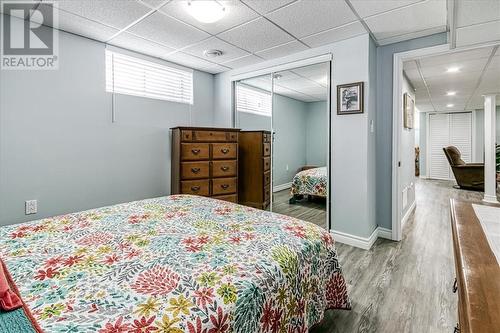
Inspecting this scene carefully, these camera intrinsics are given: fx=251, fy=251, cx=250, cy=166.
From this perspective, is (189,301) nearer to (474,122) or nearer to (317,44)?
(317,44)

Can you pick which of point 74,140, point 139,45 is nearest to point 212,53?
point 139,45

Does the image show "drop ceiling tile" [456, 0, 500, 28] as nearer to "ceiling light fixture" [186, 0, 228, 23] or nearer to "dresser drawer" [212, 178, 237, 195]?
"ceiling light fixture" [186, 0, 228, 23]

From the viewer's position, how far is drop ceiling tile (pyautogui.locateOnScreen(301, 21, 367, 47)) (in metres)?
2.52

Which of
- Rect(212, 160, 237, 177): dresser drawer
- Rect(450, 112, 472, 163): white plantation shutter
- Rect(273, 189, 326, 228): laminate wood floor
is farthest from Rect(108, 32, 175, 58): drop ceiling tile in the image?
Rect(450, 112, 472, 163): white plantation shutter

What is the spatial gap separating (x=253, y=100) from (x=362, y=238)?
2.47 meters

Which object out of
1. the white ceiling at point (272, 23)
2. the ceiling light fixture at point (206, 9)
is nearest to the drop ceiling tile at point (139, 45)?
the white ceiling at point (272, 23)

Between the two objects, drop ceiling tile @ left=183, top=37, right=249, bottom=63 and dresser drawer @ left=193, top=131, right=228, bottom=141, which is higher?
drop ceiling tile @ left=183, top=37, right=249, bottom=63

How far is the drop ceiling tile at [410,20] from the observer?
2.13 meters

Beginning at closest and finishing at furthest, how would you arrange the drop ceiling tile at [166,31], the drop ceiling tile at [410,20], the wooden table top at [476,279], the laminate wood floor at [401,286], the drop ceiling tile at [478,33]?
the wooden table top at [476,279] → the laminate wood floor at [401,286] → the drop ceiling tile at [478,33] → the drop ceiling tile at [410,20] → the drop ceiling tile at [166,31]

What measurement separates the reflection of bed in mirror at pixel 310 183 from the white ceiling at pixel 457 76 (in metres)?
1.84

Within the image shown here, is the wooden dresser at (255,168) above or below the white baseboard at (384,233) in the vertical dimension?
above

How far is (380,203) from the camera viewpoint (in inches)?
121

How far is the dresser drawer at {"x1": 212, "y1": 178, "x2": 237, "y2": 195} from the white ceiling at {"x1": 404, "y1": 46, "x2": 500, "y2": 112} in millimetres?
2809

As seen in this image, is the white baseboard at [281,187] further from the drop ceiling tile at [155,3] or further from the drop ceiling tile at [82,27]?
the drop ceiling tile at [82,27]
